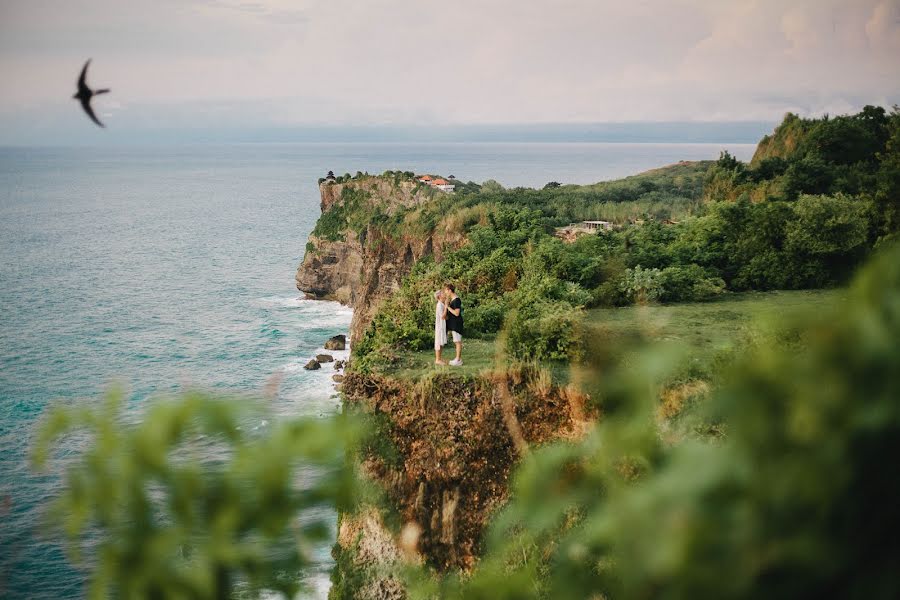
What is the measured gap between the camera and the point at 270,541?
1730mm

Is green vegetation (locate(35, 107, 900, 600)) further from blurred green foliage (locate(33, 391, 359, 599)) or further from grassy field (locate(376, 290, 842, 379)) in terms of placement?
grassy field (locate(376, 290, 842, 379))

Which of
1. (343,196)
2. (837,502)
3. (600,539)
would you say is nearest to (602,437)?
(600,539)

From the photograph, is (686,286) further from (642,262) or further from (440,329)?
(440,329)

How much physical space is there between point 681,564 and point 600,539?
245 mm

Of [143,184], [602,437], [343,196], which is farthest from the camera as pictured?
[143,184]

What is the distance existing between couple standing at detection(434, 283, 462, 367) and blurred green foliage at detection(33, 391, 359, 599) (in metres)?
9.98

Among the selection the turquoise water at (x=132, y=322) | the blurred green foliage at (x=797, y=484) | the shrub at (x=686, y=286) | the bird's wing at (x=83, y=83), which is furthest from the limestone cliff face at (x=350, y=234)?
the blurred green foliage at (x=797, y=484)

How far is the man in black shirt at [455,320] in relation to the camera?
38.7 ft

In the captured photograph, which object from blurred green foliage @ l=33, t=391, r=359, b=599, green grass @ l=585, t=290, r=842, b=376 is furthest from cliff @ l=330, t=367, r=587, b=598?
blurred green foliage @ l=33, t=391, r=359, b=599

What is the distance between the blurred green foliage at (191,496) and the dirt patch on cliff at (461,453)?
28.9ft

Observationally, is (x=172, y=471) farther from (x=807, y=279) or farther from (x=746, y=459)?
(x=807, y=279)

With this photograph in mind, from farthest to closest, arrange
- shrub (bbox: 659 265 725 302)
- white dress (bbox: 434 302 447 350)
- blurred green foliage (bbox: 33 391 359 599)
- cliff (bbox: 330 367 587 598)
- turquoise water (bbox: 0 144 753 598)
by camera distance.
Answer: turquoise water (bbox: 0 144 753 598), shrub (bbox: 659 265 725 302), white dress (bbox: 434 302 447 350), cliff (bbox: 330 367 587 598), blurred green foliage (bbox: 33 391 359 599)

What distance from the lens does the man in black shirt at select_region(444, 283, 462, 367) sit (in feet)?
38.7

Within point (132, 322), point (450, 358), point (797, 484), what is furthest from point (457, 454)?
point (132, 322)
